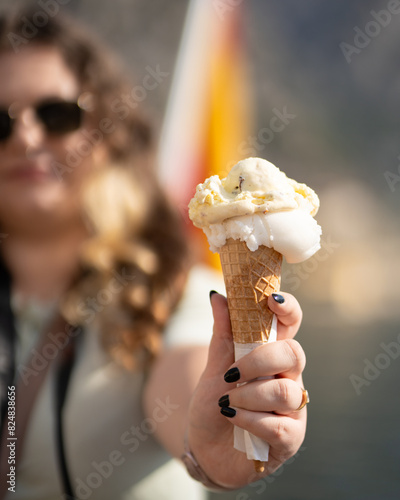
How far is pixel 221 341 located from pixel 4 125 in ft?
5.12

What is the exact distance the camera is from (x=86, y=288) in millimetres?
2227

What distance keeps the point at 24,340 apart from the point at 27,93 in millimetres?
1134

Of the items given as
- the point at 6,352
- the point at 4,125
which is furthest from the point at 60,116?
the point at 6,352

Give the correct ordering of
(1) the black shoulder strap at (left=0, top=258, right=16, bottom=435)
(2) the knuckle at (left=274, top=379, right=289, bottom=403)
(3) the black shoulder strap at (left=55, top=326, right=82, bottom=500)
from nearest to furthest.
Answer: (2) the knuckle at (left=274, top=379, right=289, bottom=403)
(3) the black shoulder strap at (left=55, top=326, right=82, bottom=500)
(1) the black shoulder strap at (left=0, top=258, right=16, bottom=435)

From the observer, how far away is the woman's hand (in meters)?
1.04

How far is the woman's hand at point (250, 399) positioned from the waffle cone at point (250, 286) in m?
0.05

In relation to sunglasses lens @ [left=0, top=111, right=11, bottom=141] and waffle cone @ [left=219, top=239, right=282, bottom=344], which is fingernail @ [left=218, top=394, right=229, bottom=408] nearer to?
waffle cone @ [left=219, top=239, right=282, bottom=344]

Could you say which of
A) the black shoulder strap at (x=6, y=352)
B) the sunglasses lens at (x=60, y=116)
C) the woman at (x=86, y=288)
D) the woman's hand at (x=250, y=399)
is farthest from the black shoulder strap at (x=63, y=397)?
the sunglasses lens at (x=60, y=116)

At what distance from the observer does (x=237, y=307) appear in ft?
3.91

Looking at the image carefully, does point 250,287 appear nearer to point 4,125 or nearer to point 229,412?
point 229,412

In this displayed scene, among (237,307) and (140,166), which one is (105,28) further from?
(237,307)

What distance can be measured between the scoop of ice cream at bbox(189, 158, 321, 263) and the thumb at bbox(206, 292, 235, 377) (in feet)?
0.51

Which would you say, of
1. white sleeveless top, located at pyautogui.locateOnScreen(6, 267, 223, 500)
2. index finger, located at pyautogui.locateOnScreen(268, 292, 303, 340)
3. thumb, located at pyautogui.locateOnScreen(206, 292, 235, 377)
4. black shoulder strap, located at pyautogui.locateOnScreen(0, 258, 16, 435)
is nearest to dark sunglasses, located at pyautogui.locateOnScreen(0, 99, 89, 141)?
black shoulder strap, located at pyautogui.locateOnScreen(0, 258, 16, 435)

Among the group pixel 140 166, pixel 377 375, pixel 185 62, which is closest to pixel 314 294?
pixel 377 375
